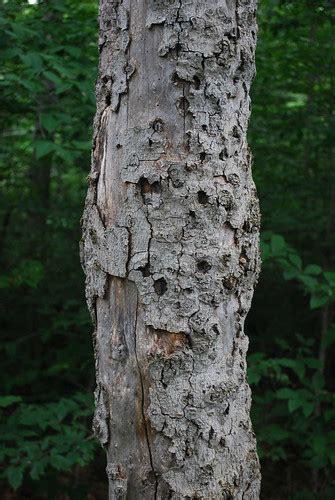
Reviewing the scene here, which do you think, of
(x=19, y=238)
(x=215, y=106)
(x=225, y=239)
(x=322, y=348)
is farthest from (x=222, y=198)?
(x=19, y=238)

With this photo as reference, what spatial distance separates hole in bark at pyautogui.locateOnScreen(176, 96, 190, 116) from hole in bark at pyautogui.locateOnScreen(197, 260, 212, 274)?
412 millimetres

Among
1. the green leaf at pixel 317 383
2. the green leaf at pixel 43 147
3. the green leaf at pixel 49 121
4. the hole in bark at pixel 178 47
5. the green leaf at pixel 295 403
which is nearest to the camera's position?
the hole in bark at pixel 178 47

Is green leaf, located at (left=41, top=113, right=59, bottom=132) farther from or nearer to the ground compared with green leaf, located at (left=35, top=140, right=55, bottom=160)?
farther from the ground

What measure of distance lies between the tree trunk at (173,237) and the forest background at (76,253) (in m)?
1.86

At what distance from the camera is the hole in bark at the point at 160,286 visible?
1721 millimetres

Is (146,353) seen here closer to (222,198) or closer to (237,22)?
(222,198)

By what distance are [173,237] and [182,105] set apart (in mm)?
363

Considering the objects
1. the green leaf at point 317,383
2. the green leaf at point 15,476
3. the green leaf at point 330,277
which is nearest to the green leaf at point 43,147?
the green leaf at point 330,277

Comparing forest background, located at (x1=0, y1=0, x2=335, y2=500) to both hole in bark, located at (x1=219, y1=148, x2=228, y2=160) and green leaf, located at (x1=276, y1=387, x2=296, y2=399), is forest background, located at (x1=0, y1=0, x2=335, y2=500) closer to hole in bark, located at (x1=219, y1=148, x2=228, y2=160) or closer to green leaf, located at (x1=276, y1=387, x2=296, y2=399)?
green leaf, located at (x1=276, y1=387, x2=296, y2=399)

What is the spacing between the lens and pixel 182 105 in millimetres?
1701

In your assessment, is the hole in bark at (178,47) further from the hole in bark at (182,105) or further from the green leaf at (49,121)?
the green leaf at (49,121)

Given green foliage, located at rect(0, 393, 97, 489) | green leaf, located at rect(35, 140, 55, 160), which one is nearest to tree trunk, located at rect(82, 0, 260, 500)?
green leaf, located at rect(35, 140, 55, 160)

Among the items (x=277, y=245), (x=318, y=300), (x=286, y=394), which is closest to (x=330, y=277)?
(x=318, y=300)

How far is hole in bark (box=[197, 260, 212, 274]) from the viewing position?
5.69 ft
